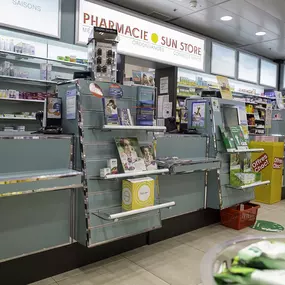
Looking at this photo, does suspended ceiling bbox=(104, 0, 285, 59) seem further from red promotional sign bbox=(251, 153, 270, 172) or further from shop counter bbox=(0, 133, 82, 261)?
shop counter bbox=(0, 133, 82, 261)

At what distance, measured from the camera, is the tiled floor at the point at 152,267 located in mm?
2498

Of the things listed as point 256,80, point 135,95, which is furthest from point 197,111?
point 256,80

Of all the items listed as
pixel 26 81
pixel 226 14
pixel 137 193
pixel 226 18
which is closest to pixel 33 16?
pixel 26 81

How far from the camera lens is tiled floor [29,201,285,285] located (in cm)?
250

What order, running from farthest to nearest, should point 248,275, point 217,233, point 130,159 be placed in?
point 217,233, point 130,159, point 248,275

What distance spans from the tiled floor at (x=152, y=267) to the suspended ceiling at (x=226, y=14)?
4.53 metres

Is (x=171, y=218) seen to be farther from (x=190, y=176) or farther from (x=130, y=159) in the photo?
(x=130, y=159)

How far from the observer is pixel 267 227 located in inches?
156

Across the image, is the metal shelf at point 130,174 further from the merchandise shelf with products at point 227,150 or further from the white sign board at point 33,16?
the white sign board at point 33,16

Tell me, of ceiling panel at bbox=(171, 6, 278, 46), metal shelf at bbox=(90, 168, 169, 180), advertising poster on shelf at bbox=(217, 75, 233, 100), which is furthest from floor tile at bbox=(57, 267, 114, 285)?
ceiling panel at bbox=(171, 6, 278, 46)

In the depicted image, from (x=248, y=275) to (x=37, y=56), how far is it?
5156 mm

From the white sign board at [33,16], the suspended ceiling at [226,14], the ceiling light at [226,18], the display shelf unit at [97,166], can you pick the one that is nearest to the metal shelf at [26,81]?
the white sign board at [33,16]

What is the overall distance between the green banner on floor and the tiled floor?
2.14 ft

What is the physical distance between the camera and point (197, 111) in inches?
149
